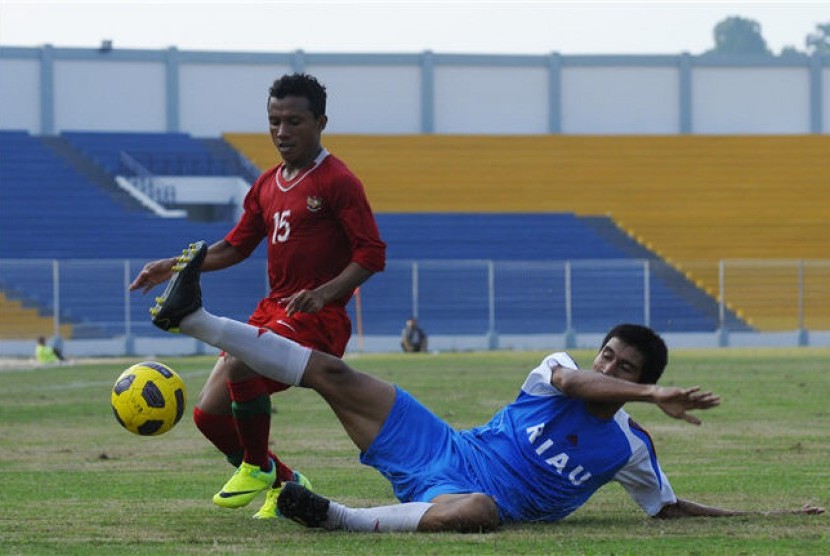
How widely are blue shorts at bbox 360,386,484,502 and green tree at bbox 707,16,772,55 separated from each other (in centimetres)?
13069

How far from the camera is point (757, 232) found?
47781 millimetres

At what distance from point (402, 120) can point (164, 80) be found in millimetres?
7981

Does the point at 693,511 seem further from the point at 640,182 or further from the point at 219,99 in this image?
the point at 219,99

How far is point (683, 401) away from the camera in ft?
19.5

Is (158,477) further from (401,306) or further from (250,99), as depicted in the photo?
(250,99)

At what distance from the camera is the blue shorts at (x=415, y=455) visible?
724cm

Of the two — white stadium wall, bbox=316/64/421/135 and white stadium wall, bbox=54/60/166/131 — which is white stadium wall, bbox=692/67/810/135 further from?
white stadium wall, bbox=54/60/166/131

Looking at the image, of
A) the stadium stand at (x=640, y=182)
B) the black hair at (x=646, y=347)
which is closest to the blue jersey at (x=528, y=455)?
the black hair at (x=646, y=347)

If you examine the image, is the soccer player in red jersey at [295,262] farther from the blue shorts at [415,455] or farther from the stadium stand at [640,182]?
the stadium stand at [640,182]

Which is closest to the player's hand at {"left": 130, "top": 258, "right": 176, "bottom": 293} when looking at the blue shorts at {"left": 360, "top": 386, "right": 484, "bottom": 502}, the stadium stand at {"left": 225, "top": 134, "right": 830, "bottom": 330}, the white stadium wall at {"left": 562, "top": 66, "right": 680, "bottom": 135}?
the blue shorts at {"left": 360, "top": 386, "right": 484, "bottom": 502}

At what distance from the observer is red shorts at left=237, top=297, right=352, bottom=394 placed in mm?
7699

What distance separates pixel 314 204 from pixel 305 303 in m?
0.56

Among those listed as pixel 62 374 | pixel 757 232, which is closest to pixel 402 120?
pixel 757 232

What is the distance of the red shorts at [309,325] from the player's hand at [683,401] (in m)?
2.11
